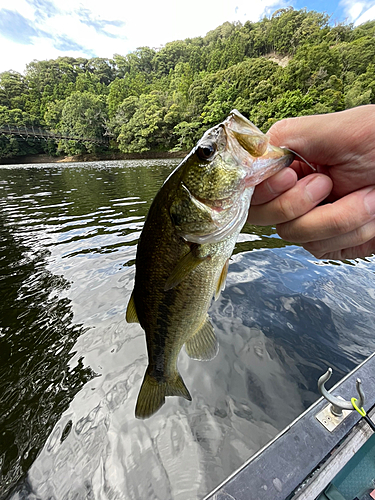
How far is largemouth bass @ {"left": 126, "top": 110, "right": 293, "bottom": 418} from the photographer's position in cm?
133

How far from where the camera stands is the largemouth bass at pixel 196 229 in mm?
1331

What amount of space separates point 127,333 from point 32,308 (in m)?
2.20

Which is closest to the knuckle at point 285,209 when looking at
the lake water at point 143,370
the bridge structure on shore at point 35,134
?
the lake water at point 143,370

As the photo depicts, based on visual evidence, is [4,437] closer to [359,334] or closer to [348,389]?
[348,389]

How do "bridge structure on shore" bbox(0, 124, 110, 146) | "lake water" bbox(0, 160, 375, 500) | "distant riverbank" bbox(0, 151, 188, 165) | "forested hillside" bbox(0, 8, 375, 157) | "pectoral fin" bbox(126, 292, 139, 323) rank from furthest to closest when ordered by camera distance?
"distant riverbank" bbox(0, 151, 188, 165) < "forested hillside" bbox(0, 8, 375, 157) < "bridge structure on shore" bbox(0, 124, 110, 146) < "lake water" bbox(0, 160, 375, 500) < "pectoral fin" bbox(126, 292, 139, 323)

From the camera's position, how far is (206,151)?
1379 millimetres

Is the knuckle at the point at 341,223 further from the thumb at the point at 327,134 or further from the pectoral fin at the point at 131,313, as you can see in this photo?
the pectoral fin at the point at 131,313

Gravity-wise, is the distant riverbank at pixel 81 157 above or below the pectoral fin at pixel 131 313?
below

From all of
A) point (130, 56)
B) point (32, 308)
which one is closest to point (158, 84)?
point (130, 56)

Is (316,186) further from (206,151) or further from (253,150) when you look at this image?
(206,151)

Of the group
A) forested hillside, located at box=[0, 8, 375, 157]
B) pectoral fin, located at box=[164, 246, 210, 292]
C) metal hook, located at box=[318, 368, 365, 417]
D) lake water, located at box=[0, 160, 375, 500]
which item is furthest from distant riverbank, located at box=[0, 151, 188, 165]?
metal hook, located at box=[318, 368, 365, 417]

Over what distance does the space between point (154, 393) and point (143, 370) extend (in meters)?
1.24

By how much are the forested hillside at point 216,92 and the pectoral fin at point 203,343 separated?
1983 inches

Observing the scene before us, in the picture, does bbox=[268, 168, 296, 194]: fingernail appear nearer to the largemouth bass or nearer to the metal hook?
the largemouth bass
